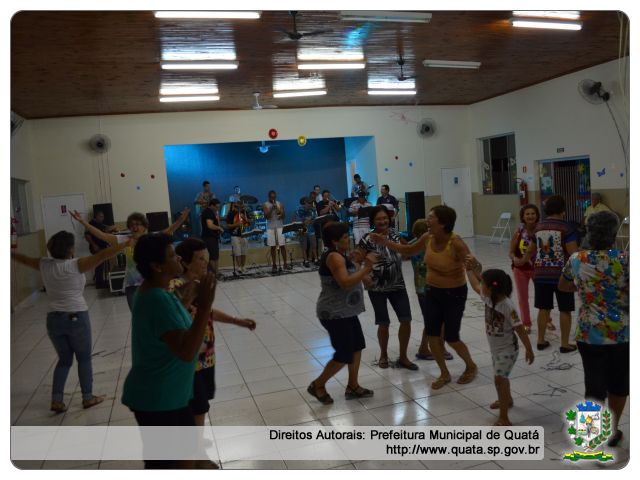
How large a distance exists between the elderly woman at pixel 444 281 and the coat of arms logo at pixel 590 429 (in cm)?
103

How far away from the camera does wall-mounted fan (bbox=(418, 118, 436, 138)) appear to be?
12688 millimetres

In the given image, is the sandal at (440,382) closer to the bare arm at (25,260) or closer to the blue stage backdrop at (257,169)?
the bare arm at (25,260)

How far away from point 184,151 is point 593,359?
12.5 meters

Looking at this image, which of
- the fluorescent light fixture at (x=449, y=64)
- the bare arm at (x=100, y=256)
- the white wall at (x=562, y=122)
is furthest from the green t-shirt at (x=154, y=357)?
the white wall at (x=562, y=122)

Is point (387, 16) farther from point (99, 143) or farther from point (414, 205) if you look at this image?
point (99, 143)

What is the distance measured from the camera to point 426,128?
12.7 m

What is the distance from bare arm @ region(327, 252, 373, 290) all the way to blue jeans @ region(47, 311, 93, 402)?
6.13 feet

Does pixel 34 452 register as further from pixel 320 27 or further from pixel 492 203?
pixel 492 203

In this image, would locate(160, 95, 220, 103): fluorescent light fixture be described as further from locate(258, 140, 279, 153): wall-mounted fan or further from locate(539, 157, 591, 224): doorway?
locate(539, 157, 591, 224): doorway

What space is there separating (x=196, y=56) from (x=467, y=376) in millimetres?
5651

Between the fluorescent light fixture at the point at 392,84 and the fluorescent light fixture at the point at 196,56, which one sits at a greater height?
the fluorescent light fixture at the point at 392,84

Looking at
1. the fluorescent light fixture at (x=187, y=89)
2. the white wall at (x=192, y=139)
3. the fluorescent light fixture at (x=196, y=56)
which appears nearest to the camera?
the fluorescent light fixture at (x=196, y=56)

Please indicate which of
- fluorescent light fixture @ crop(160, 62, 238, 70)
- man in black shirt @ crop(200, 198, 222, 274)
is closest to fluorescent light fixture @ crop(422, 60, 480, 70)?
fluorescent light fixture @ crop(160, 62, 238, 70)

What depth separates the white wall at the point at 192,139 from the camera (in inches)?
413
